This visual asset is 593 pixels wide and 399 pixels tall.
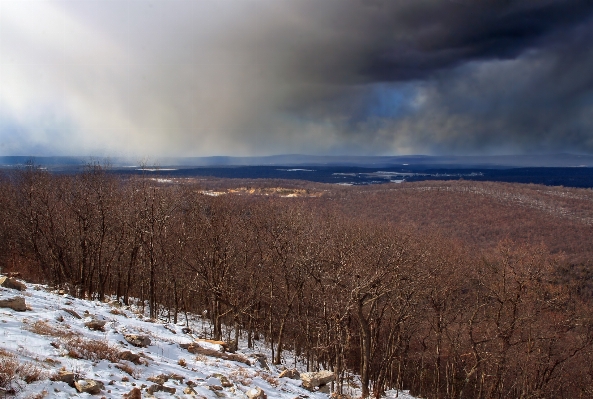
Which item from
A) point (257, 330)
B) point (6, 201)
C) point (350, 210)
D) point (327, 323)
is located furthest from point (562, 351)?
point (350, 210)

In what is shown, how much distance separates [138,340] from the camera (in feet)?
41.1

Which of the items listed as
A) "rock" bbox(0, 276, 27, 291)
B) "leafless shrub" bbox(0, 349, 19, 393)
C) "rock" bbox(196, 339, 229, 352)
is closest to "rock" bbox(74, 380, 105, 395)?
"leafless shrub" bbox(0, 349, 19, 393)

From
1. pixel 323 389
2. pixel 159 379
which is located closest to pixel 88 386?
pixel 159 379

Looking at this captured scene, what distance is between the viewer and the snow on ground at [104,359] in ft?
26.2

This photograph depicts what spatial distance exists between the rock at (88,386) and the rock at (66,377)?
16 centimetres

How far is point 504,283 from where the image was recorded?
915 inches

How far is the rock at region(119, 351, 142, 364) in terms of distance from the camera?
1031cm

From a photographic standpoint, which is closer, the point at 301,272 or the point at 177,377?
the point at 177,377

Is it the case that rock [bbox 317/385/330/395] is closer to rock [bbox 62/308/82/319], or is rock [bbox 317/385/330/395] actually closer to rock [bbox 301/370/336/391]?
rock [bbox 301/370/336/391]

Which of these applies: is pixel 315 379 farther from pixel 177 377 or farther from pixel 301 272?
pixel 301 272

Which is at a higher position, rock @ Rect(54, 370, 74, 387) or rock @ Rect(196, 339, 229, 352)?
rock @ Rect(54, 370, 74, 387)

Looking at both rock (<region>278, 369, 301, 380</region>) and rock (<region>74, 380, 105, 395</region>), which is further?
rock (<region>278, 369, 301, 380</region>)

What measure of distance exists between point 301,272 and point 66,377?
1685 cm

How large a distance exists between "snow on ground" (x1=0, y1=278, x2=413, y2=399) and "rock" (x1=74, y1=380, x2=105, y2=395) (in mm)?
98
